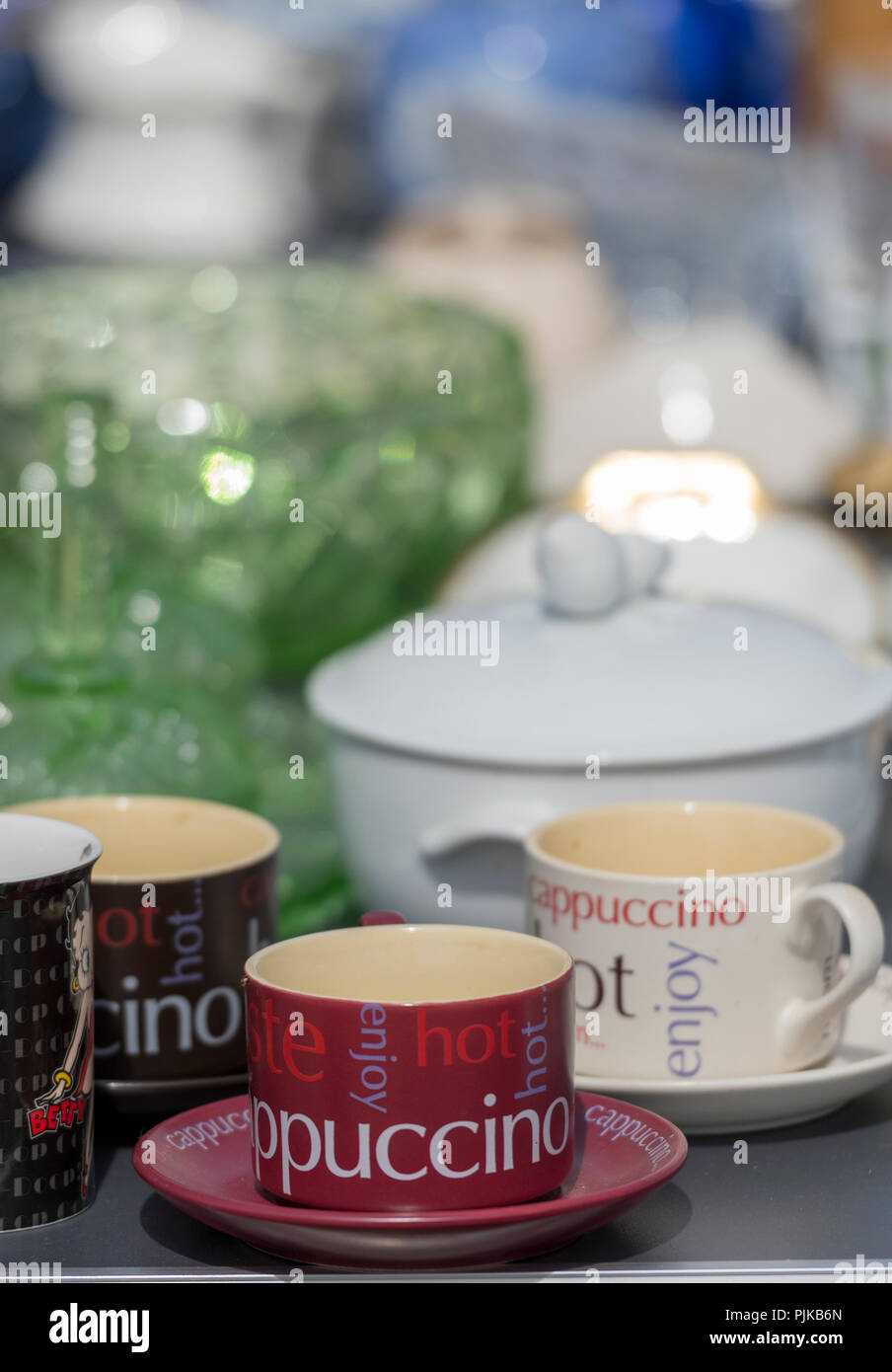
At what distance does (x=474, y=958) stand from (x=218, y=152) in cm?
136

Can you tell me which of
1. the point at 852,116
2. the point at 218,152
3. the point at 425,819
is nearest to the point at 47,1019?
the point at 425,819

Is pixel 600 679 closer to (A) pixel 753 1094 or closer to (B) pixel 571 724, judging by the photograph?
(B) pixel 571 724

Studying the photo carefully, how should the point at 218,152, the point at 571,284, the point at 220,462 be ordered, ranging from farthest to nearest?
the point at 218,152 < the point at 571,284 < the point at 220,462

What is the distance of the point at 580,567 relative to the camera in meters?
0.59

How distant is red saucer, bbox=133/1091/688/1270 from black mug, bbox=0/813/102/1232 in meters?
0.02

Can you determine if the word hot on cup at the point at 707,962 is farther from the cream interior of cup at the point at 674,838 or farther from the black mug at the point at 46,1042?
the black mug at the point at 46,1042

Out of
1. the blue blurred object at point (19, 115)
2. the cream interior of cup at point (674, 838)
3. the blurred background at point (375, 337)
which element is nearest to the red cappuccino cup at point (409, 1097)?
the cream interior of cup at point (674, 838)

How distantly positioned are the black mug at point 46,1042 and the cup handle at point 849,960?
191mm

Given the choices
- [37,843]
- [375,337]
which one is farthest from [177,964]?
[375,337]

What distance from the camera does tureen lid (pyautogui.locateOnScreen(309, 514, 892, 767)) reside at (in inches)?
21.7

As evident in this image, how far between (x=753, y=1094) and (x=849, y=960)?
1.8 inches

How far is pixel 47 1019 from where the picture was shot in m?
0.43

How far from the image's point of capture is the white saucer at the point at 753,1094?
1.51ft
